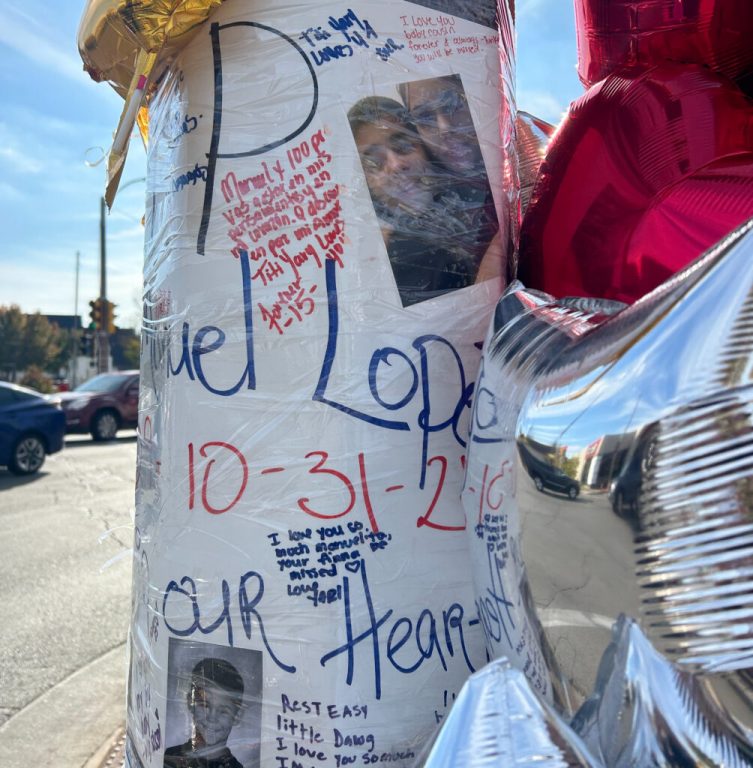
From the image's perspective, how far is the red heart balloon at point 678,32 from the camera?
148 cm

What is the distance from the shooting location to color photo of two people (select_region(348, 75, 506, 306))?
147 centimetres

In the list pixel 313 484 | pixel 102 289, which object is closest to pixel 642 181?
pixel 313 484

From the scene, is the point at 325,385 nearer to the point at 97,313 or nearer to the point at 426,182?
the point at 426,182

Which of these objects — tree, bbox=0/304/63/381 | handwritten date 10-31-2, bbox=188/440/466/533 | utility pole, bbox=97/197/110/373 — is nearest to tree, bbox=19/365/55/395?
tree, bbox=0/304/63/381

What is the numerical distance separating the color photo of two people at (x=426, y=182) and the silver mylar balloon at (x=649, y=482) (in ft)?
1.32

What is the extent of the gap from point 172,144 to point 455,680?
3.91 feet

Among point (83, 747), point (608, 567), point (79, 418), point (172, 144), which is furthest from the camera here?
point (79, 418)

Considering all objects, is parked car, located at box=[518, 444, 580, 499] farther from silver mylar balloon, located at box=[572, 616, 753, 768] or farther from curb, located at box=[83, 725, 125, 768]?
curb, located at box=[83, 725, 125, 768]

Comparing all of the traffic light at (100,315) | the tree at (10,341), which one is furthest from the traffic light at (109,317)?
the tree at (10,341)

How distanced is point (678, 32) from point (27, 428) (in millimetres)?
10243

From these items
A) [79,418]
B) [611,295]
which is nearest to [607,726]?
[611,295]

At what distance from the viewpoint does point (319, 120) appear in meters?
1.46

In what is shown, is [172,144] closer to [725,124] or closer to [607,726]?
[725,124]

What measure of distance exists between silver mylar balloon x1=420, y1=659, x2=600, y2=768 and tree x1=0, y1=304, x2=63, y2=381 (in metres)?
52.9
